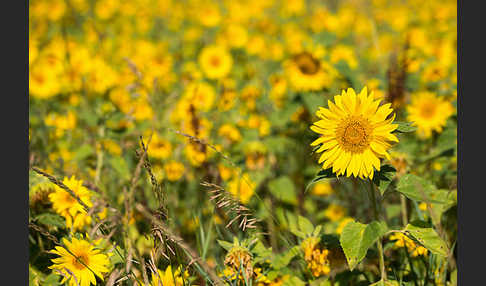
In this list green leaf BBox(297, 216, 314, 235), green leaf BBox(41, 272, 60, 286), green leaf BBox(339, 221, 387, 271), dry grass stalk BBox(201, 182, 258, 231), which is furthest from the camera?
green leaf BBox(297, 216, 314, 235)

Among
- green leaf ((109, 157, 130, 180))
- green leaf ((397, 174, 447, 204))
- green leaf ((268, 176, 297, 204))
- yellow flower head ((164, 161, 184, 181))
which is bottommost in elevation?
green leaf ((268, 176, 297, 204))

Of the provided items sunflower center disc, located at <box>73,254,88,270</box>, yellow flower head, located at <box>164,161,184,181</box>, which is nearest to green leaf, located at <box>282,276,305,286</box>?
sunflower center disc, located at <box>73,254,88,270</box>

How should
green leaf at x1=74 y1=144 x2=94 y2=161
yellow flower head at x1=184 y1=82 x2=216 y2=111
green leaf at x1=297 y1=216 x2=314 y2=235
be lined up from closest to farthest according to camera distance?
green leaf at x1=297 y1=216 x2=314 y2=235 < green leaf at x1=74 y1=144 x2=94 y2=161 < yellow flower head at x1=184 y1=82 x2=216 y2=111

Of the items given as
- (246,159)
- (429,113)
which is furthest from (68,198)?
(429,113)

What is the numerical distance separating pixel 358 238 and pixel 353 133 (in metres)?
0.34

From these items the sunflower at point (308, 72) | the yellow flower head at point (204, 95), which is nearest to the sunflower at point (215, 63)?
the yellow flower head at point (204, 95)

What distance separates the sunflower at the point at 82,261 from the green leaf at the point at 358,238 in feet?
2.73

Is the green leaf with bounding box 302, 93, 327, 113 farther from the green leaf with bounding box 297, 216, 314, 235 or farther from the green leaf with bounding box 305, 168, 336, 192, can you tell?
the green leaf with bounding box 305, 168, 336, 192

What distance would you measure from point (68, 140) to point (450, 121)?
2387mm

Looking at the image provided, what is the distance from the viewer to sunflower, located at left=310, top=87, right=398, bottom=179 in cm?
150

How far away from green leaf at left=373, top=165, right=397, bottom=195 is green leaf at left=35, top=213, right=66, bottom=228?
1229 mm

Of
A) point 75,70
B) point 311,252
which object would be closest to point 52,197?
point 311,252

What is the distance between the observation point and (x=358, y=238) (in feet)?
4.92

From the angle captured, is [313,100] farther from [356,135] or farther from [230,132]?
[356,135]
